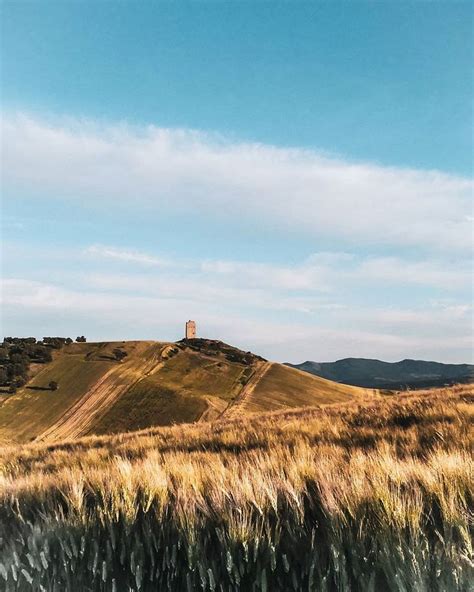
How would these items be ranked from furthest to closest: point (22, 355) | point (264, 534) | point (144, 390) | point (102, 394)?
point (22, 355) → point (102, 394) → point (144, 390) → point (264, 534)

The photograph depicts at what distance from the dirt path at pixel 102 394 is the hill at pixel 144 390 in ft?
0.86

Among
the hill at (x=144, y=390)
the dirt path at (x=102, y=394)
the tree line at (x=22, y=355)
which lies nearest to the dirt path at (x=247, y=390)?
the hill at (x=144, y=390)

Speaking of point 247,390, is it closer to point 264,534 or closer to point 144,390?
point 144,390

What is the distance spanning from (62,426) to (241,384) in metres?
52.9

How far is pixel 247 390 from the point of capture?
13700 centimetres

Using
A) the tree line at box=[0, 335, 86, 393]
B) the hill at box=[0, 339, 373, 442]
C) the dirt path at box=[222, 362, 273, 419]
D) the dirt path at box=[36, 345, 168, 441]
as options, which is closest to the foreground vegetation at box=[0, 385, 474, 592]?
the hill at box=[0, 339, 373, 442]

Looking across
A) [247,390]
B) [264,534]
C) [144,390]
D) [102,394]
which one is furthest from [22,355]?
[264,534]

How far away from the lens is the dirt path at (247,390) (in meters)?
120

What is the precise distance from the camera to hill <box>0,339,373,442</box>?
394 ft

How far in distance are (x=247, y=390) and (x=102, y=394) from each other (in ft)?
142

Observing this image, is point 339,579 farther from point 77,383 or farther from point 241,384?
point 77,383

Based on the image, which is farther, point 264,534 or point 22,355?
point 22,355

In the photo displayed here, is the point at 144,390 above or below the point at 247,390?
below

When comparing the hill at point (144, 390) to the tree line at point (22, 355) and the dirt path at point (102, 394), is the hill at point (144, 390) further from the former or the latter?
the tree line at point (22, 355)
